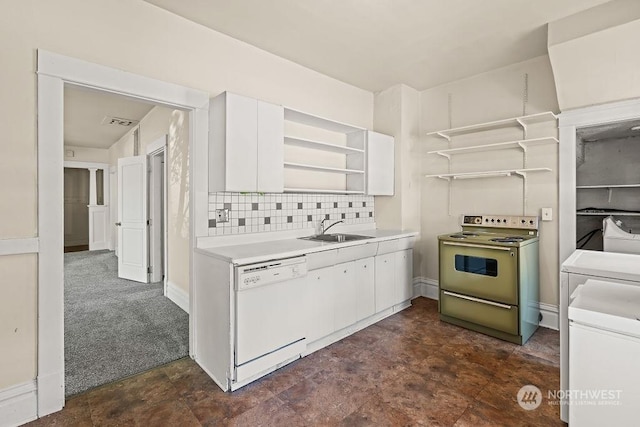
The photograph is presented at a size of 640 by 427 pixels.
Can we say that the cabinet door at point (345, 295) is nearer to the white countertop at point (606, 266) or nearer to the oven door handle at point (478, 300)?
the oven door handle at point (478, 300)

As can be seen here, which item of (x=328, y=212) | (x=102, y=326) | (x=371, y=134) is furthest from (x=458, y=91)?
(x=102, y=326)

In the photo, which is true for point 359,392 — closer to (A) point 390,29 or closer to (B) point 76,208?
(A) point 390,29

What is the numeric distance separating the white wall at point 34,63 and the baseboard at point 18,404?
4cm

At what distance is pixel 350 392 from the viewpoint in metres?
2.05

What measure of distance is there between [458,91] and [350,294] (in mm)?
2732

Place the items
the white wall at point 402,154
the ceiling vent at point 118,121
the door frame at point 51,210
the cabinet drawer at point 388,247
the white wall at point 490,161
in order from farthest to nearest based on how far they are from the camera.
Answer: the ceiling vent at point 118,121 → the white wall at point 402,154 → the cabinet drawer at point 388,247 → the white wall at point 490,161 → the door frame at point 51,210

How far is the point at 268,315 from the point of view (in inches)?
87.4

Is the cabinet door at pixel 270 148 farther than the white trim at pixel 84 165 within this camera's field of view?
No

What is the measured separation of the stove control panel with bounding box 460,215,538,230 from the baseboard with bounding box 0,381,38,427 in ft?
12.9

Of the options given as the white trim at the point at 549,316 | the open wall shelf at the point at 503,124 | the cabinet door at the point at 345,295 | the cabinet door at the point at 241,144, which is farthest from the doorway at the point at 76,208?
the white trim at the point at 549,316

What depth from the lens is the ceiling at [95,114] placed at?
421 cm

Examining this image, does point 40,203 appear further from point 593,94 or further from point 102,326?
point 593,94

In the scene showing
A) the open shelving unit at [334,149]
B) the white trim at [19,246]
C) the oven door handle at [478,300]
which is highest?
the open shelving unit at [334,149]

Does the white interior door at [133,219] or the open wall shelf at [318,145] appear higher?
the open wall shelf at [318,145]
